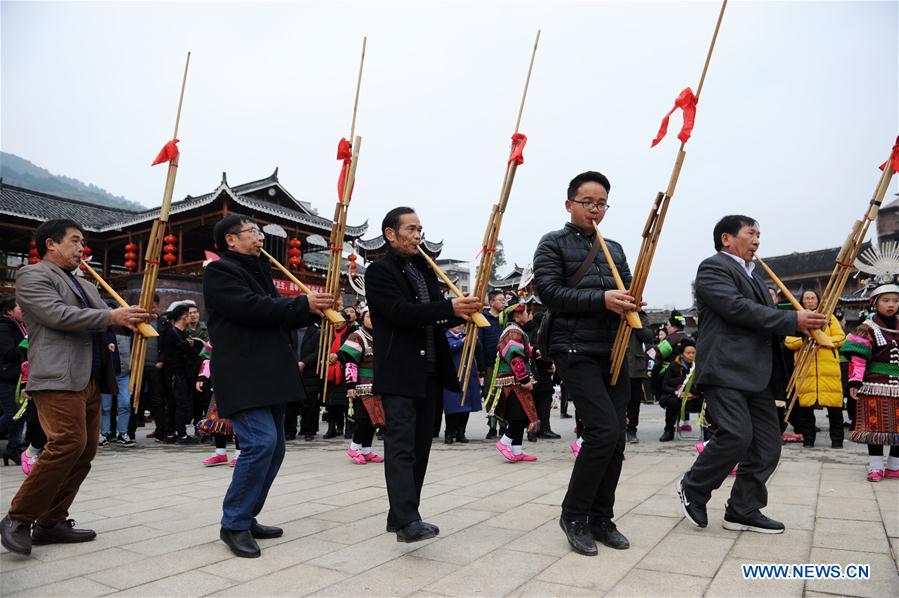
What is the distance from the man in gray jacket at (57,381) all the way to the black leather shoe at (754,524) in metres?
3.46

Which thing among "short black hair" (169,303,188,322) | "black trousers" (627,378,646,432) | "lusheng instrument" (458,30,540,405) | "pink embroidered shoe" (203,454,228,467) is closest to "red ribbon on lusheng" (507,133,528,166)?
"lusheng instrument" (458,30,540,405)

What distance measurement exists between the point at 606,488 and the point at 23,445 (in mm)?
6538

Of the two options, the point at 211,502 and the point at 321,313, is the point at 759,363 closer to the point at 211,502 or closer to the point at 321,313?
the point at 321,313

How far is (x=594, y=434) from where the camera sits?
3.16m

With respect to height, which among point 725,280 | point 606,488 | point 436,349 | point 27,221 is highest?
point 27,221

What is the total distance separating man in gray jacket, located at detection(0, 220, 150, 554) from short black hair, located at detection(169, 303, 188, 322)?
17.0ft

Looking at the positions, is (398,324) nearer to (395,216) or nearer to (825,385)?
(395,216)

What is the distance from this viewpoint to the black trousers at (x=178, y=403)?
27.9ft

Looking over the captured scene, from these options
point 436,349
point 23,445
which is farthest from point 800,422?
point 23,445

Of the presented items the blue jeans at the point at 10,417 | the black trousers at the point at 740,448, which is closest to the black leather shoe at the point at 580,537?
the black trousers at the point at 740,448

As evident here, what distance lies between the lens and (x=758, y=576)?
2.76m

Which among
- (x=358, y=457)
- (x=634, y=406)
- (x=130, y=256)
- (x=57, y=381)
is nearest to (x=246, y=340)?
(x=57, y=381)

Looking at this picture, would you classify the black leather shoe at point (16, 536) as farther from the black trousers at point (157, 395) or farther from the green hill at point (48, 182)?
the green hill at point (48, 182)

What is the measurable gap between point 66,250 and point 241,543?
1.91 metres
